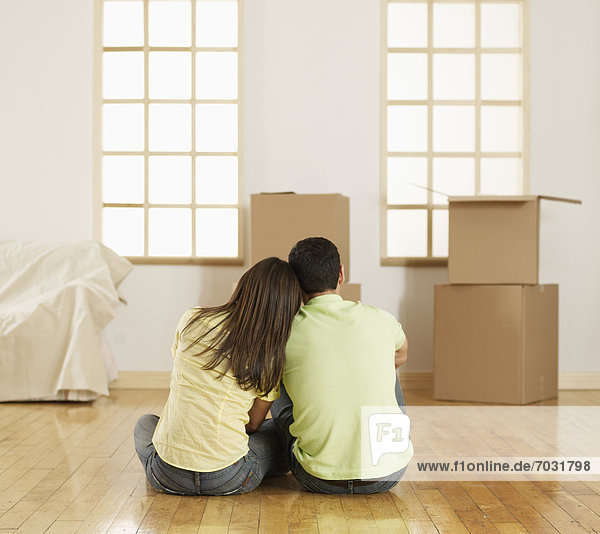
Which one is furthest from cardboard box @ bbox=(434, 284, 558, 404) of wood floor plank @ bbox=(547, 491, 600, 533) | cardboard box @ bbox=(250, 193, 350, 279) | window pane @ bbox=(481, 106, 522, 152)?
wood floor plank @ bbox=(547, 491, 600, 533)

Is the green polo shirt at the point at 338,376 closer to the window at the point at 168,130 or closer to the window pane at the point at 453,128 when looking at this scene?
the window at the point at 168,130

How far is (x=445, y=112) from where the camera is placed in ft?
14.3

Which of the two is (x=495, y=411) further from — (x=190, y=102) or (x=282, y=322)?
(x=190, y=102)

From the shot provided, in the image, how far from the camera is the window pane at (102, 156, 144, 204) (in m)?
4.37

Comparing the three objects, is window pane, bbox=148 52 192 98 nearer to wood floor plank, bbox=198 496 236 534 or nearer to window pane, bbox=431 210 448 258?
window pane, bbox=431 210 448 258

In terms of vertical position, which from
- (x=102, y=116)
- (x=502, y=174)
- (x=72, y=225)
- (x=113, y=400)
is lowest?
(x=113, y=400)

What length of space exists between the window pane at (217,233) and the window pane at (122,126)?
0.58 metres

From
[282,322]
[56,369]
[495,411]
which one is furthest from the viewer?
[56,369]

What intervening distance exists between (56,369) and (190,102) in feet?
5.42

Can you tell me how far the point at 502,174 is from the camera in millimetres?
4348

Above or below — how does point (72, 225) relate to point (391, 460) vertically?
above

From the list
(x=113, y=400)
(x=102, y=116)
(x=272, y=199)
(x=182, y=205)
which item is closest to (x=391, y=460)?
(x=272, y=199)

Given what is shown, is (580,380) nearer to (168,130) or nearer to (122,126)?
(168,130)

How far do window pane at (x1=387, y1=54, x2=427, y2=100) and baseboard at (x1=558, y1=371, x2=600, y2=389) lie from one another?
177 centimetres
